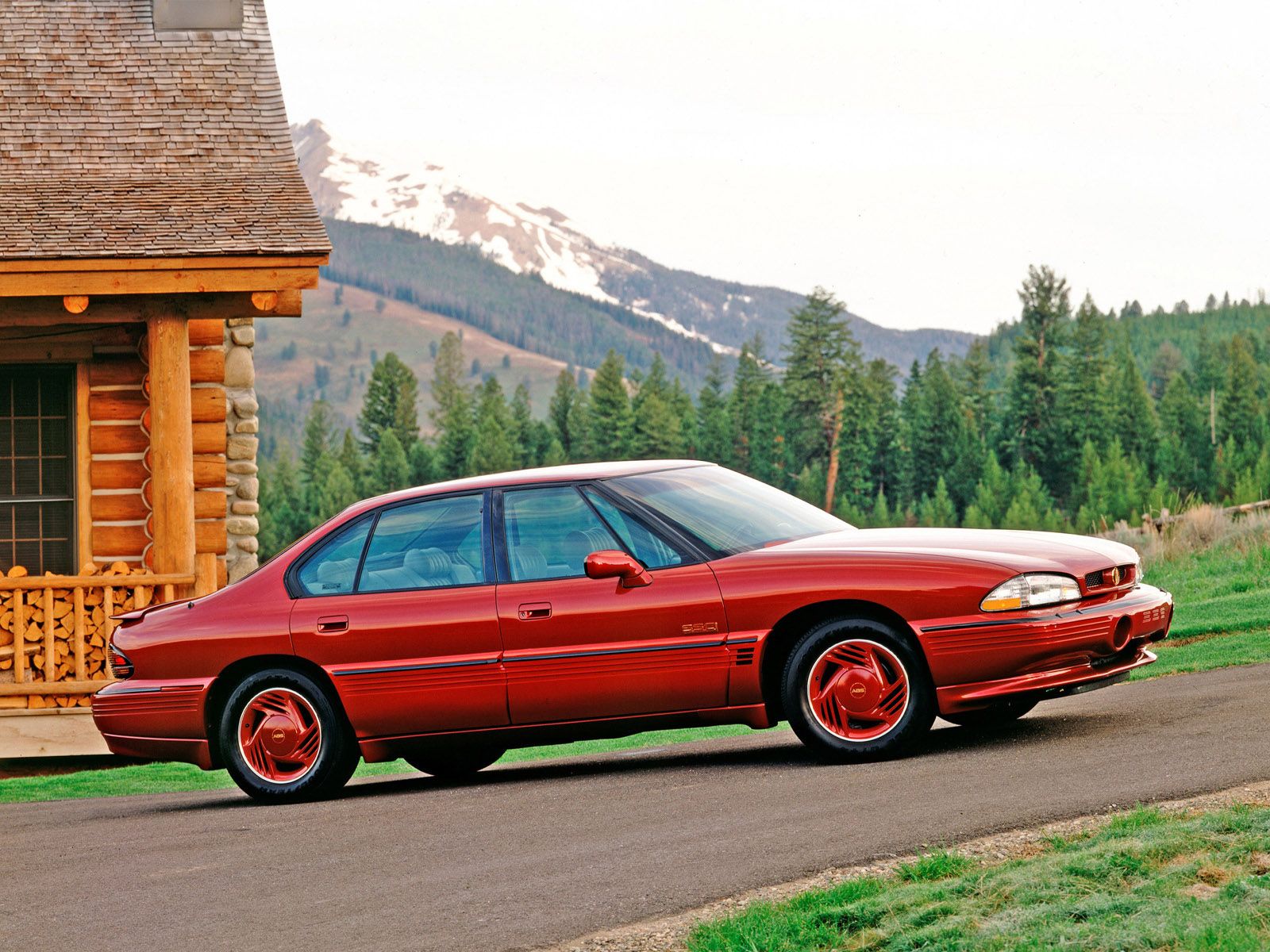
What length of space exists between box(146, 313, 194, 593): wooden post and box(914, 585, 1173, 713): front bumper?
703cm

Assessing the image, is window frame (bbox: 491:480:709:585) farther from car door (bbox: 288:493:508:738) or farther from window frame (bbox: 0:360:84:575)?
window frame (bbox: 0:360:84:575)

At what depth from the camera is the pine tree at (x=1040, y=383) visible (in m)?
134

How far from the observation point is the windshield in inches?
318

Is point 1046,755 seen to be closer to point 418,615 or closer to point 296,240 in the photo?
point 418,615

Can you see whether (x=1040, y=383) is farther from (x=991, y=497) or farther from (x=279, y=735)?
(x=279, y=735)

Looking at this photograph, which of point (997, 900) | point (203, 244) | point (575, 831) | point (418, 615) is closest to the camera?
point (997, 900)

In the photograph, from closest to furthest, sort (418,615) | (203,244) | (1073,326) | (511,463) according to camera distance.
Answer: (418,615), (203,244), (1073,326), (511,463)

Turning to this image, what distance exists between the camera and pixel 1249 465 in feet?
445

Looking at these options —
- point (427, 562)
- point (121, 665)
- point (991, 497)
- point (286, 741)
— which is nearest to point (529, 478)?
point (427, 562)

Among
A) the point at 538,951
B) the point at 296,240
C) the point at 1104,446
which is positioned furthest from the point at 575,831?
the point at 1104,446

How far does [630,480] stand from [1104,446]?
13264 cm

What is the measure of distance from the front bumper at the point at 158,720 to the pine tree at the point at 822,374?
132 m

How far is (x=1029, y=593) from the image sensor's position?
7398 mm

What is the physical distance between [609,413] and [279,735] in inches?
6070
